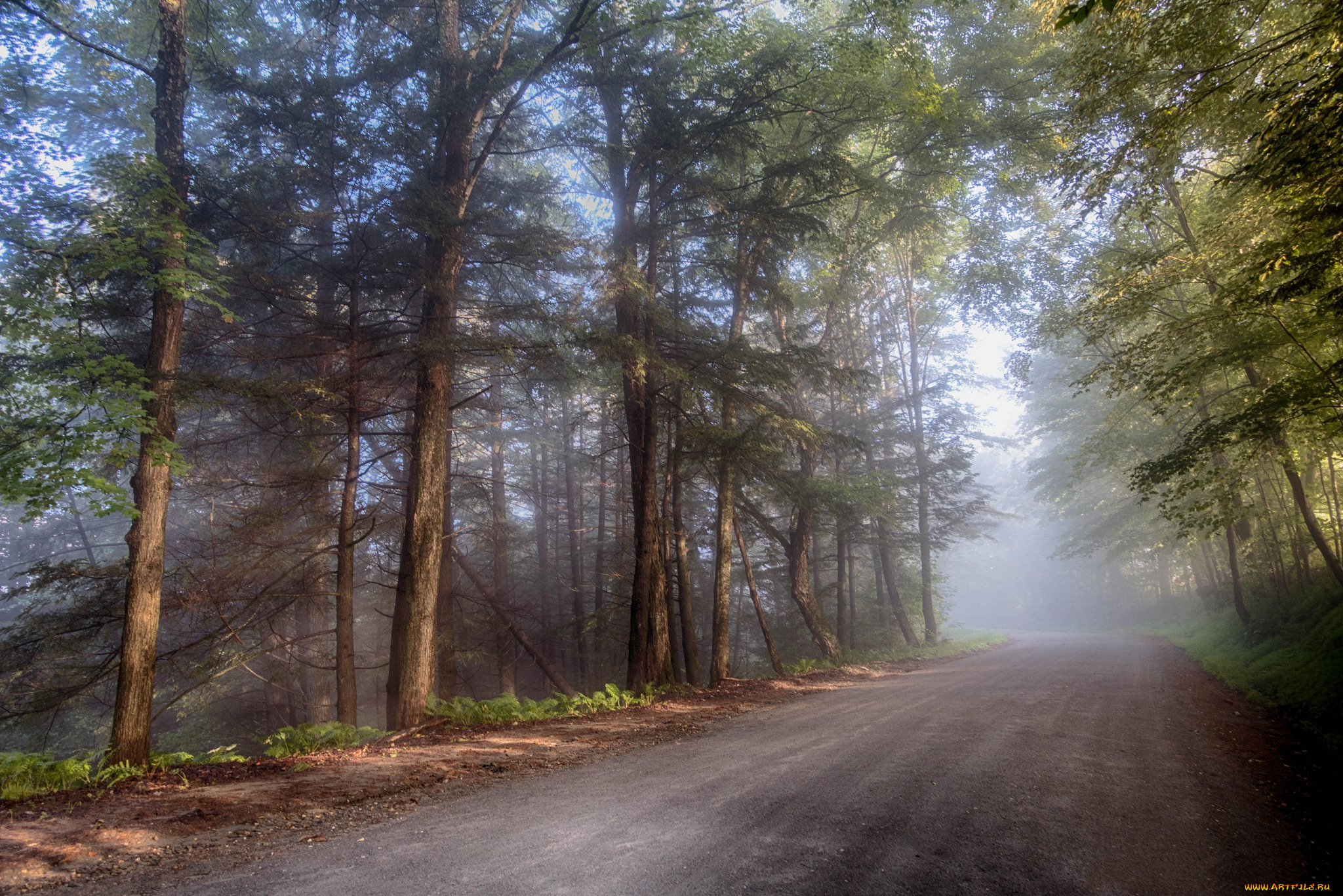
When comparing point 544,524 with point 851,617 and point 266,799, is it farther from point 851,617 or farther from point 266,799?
point 266,799

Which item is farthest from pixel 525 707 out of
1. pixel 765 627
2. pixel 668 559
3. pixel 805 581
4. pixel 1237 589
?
pixel 1237 589

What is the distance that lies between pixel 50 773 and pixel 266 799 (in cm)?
256

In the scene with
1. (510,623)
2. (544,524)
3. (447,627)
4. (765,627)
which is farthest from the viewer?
(544,524)

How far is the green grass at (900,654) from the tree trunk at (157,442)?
11.8 metres

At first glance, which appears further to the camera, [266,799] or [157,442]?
[157,442]

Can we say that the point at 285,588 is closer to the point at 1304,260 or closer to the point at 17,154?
the point at 17,154

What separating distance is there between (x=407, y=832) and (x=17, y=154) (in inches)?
394

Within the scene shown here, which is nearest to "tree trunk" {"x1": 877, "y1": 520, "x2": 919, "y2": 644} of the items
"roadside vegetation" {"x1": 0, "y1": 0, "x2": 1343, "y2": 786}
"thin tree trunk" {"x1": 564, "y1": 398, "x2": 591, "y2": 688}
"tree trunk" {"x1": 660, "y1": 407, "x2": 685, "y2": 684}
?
"roadside vegetation" {"x1": 0, "y1": 0, "x2": 1343, "y2": 786}

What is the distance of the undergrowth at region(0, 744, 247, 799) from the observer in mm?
5125

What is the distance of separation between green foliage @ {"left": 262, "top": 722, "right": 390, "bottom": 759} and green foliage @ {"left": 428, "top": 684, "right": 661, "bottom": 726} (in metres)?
1.18

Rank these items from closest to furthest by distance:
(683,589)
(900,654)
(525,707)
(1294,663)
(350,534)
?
(525,707)
(1294,663)
(350,534)
(683,589)
(900,654)

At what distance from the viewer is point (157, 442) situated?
6.01m

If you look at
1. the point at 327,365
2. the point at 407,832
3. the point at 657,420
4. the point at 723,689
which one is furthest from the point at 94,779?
the point at 657,420

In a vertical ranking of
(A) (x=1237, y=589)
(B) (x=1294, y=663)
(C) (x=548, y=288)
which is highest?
(C) (x=548, y=288)
